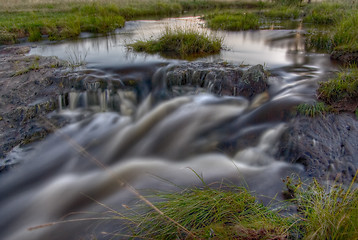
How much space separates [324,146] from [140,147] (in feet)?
9.70

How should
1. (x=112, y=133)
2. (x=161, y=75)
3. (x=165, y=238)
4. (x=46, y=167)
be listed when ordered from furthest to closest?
1. (x=161, y=75)
2. (x=112, y=133)
3. (x=46, y=167)
4. (x=165, y=238)

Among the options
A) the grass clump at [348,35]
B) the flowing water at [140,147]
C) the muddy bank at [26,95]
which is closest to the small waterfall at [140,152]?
the flowing water at [140,147]

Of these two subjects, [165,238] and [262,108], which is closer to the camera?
[165,238]

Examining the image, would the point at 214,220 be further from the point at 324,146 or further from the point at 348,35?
the point at 348,35

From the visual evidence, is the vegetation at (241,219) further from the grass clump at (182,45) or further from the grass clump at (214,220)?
the grass clump at (182,45)

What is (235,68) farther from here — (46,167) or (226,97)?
(46,167)

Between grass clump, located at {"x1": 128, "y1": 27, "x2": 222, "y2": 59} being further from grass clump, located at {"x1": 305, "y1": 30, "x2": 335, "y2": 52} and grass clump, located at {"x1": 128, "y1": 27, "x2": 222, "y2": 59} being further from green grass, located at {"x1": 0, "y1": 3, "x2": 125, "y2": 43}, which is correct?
green grass, located at {"x1": 0, "y1": 3, "x2": 125, "y2": 43}

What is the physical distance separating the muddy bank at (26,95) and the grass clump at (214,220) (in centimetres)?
328

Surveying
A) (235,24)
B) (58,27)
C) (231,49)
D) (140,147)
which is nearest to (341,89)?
(140,147)

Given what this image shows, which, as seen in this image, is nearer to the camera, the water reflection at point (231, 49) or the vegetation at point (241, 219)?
the vegetation at point (241, 219)

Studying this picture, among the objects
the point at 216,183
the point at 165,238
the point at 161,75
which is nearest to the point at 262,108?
the point at 216,183

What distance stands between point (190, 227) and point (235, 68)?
16.5 ft

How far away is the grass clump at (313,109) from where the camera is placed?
454cm

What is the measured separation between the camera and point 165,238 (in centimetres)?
253
